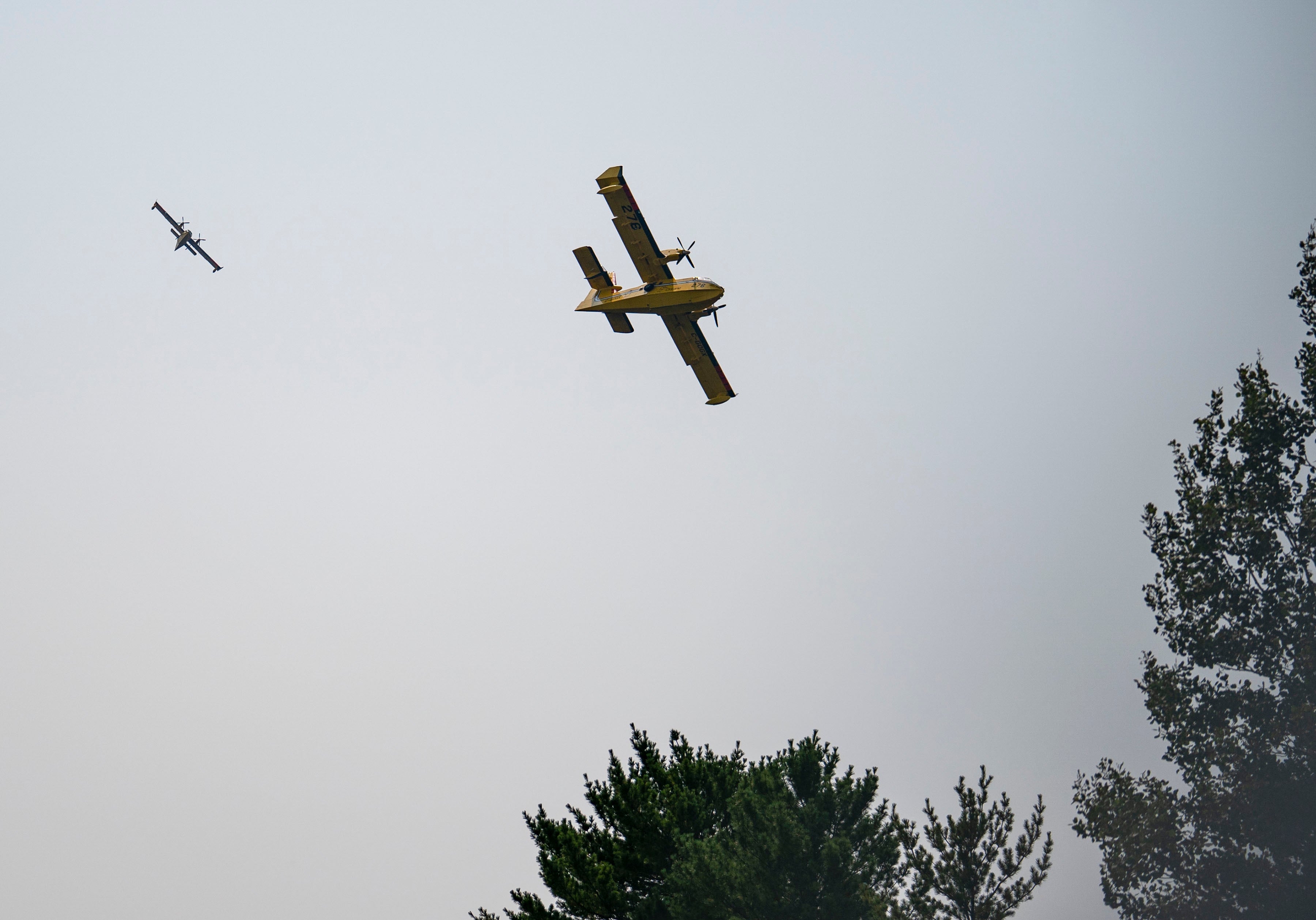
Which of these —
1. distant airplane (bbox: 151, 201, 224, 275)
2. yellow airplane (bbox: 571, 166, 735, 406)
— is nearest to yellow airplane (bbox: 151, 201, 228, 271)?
distant airplane (bbox: 151, 201, 224, 275)

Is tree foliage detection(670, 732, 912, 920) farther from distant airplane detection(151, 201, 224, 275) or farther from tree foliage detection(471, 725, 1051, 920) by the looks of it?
distant airplane detection(151, 201, 224, 275)

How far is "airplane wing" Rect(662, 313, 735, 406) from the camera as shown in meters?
33.2

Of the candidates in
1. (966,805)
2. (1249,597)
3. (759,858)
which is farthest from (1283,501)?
(759,858)

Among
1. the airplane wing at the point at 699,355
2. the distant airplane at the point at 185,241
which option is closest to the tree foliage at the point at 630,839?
the airplane wing at the point at 699,355

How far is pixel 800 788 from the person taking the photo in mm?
25062

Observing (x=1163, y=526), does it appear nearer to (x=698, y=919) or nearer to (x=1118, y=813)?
(x=1118, y=813)

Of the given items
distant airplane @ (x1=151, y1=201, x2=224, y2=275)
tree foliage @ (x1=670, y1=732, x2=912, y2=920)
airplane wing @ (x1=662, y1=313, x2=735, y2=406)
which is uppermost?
distant airplane @ (x1=151, y1=201, x2=224, y2=275)

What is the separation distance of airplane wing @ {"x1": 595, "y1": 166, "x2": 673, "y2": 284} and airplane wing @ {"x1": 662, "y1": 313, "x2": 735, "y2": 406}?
250 centimetres

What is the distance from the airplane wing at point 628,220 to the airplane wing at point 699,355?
8.19ft

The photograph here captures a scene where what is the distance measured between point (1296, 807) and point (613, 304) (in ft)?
88.9

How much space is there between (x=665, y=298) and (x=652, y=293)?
0.47 meters

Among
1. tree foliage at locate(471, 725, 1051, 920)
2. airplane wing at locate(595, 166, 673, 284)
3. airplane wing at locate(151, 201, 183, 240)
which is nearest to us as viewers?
tree foliage at locate(471, 725, 1051, 920)

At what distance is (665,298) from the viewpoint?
31.9m

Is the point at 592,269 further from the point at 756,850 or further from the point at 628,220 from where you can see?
the point at 756,850
